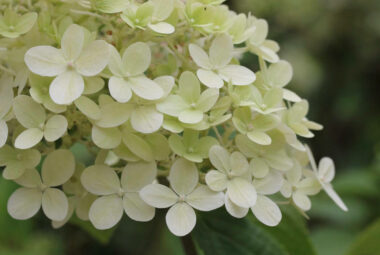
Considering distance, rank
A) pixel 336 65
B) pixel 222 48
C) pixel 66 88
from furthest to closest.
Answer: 1. pixel 336 65
2. pixel 222 48
3. pixel 66 88

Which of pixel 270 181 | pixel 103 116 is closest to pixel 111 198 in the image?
pixel 103 116

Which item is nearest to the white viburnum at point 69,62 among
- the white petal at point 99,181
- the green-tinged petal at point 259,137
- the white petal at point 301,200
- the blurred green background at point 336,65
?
the white petal at point 99,181

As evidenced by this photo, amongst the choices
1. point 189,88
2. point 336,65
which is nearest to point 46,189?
point 189,88

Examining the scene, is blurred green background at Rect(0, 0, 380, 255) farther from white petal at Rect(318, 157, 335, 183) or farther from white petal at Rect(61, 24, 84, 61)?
white petal at Rect(61, 24, 84, 61)

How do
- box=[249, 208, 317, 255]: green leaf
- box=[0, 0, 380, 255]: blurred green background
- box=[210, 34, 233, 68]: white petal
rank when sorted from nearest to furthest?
box=[210, 34, 233, 68]: white petal, box=[249, 208, 317, 255]: green leaf, box=[0, 0, 380, 255]: blurred green background

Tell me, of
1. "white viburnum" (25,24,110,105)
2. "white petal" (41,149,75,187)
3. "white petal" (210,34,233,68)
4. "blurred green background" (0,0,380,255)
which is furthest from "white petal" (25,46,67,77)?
"blurred green background" (0,0,380,255)

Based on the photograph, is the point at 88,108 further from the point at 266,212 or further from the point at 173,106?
the point at 266,212
